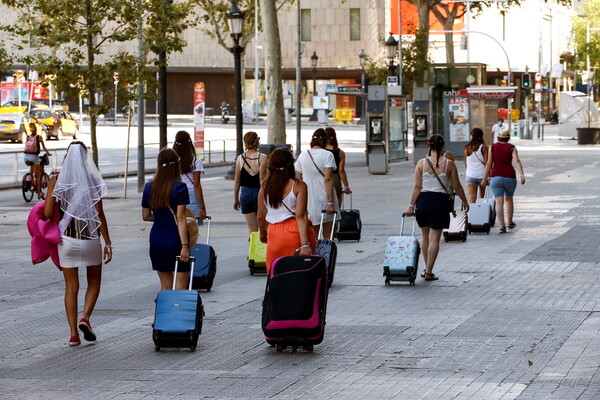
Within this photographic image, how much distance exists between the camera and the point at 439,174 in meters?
13.6

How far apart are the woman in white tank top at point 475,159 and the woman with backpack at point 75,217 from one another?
10578 mm

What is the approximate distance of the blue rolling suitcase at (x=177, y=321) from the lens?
30.5 feet

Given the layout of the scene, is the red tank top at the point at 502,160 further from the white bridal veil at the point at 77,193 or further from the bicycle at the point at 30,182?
the bicycle at the point at 30,182

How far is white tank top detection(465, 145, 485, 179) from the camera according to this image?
1947 cm

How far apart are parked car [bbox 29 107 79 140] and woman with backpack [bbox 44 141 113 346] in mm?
45909

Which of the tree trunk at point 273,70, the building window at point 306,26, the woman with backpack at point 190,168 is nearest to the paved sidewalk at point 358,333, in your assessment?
the woman with backpack at point 190,168

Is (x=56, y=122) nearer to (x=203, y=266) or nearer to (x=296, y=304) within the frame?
(x=203, y=266)

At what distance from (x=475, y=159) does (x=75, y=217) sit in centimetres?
1090

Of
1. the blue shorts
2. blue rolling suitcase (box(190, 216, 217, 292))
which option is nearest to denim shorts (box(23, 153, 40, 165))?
the blue shorts

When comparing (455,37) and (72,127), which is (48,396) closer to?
(72,127)

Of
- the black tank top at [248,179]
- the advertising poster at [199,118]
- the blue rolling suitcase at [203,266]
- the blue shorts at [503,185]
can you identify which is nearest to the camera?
the blue rolling suitcase at [203,266]

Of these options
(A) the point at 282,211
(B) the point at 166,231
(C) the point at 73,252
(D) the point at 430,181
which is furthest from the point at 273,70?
(C) the point at 73,252

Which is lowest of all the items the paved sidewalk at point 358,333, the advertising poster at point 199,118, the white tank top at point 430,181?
the paved sidewalk at point 358,333

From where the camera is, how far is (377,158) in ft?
115
